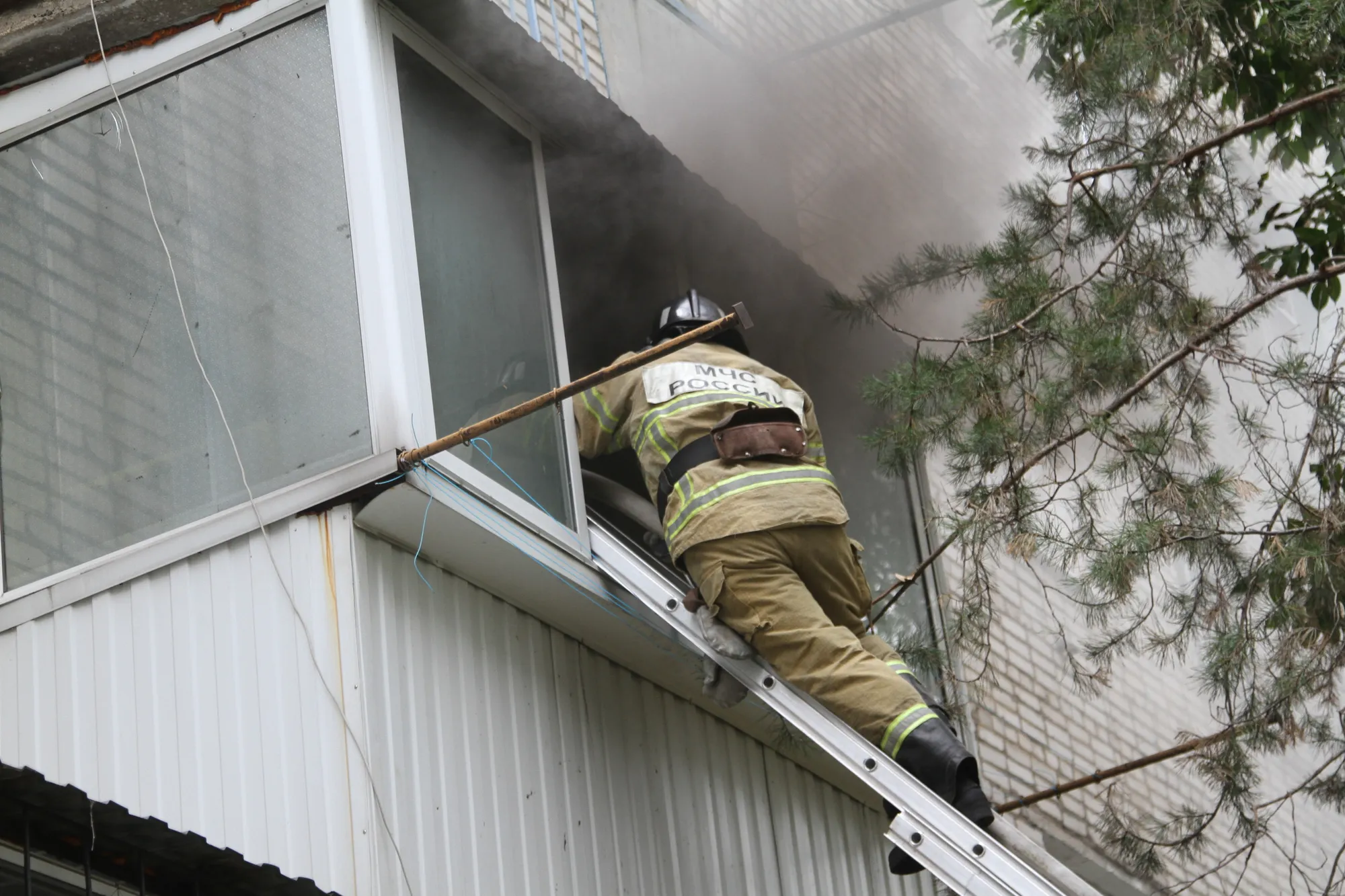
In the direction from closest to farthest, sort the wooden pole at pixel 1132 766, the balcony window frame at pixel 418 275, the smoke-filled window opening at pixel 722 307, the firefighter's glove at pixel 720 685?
the balcony window frame at pixel 418 275 → the firefighter's glove at pixel 720 685 → the wooden pole at pixel 1132 766 → the smoke-filled window opening at pixel 722 307

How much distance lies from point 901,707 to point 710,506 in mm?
867

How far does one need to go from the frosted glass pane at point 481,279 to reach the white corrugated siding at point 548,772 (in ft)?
1.55

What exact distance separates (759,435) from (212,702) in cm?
185

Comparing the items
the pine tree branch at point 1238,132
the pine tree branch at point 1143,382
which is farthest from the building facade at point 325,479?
the pine tree branch at point 1238,132

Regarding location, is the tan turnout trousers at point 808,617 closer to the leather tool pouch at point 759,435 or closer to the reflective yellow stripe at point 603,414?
the leather tool pouch at point 759,435

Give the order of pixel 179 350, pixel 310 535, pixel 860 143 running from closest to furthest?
pixel 310 535
pixel 179 350
pixel 860 143

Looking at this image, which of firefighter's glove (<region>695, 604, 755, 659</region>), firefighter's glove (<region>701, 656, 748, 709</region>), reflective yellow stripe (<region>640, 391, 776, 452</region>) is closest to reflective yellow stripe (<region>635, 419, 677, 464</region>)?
reflective yellow stripe (<region>640, 391, 776, 452</region>)

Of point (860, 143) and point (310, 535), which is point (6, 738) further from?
point (860, 143)

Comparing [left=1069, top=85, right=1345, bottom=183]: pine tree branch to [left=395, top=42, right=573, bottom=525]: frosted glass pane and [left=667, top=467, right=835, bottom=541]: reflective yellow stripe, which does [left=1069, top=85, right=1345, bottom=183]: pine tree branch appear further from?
[left=395, top=42, right=573, bottom=525]: frosted glass pane

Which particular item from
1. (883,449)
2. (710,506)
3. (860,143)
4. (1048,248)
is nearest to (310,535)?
(710,506)

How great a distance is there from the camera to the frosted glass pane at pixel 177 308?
515 centimetres

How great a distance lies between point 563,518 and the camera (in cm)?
561

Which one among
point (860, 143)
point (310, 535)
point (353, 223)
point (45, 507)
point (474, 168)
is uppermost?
point (860, 143)

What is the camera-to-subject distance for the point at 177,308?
544cm
